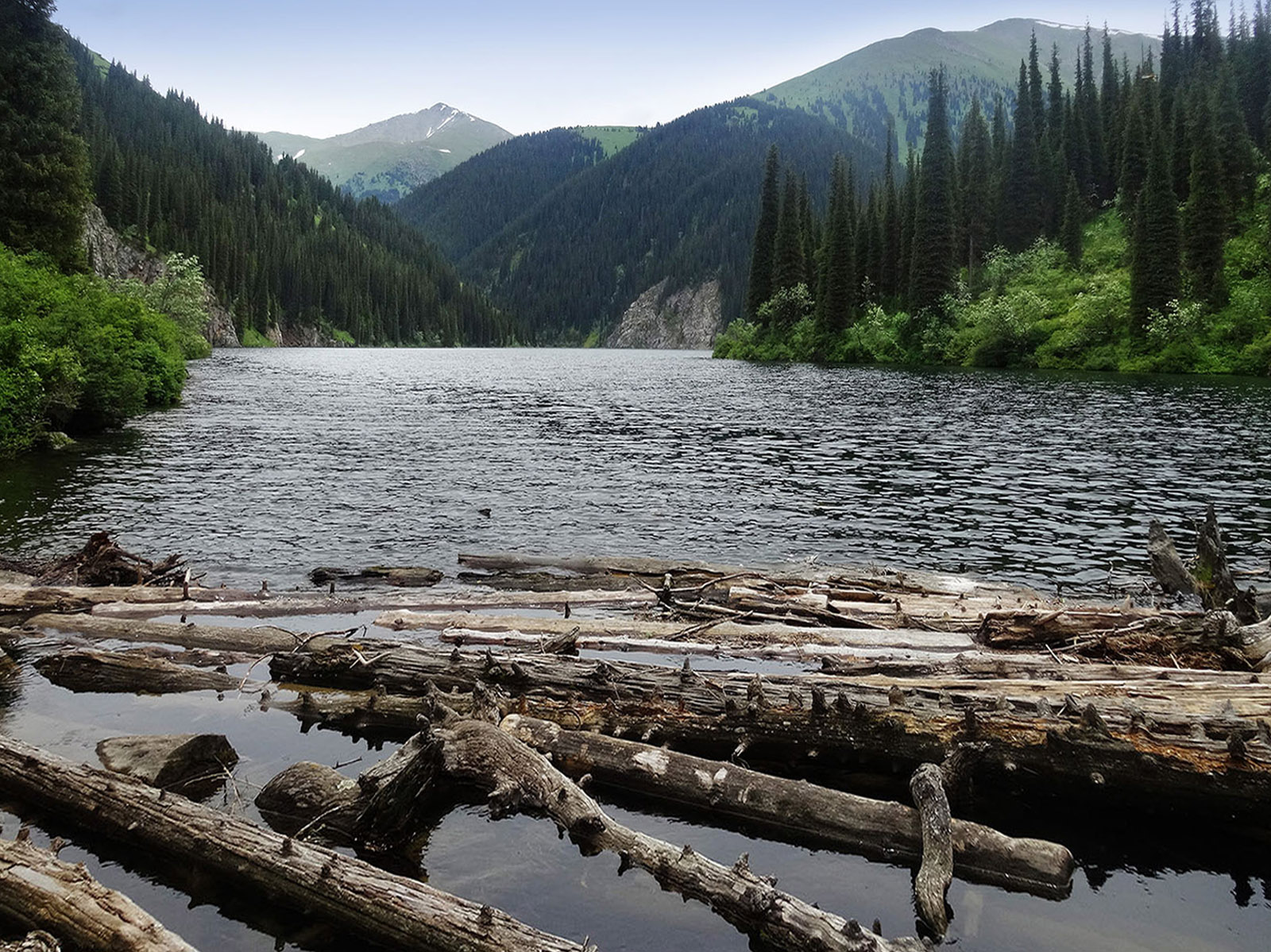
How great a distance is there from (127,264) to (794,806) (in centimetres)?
16609

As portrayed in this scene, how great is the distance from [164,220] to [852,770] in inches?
7767

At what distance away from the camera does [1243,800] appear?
738cm

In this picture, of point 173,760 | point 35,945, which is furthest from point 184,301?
point 35,945

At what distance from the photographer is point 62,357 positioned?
30750 millimetres

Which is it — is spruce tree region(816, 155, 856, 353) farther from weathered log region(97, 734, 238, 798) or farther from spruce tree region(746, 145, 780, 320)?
weathered log region(97, 734, 238, 798)

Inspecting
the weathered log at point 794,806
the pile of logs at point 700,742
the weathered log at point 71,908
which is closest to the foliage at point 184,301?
the pile of logs at point 700,742

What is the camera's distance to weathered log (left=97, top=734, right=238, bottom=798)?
27.0 feet

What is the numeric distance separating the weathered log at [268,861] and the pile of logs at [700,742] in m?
0.02

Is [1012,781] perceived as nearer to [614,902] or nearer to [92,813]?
[614,902]

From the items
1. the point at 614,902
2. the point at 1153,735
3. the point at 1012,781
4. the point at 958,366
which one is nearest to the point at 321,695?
the point at 614,902

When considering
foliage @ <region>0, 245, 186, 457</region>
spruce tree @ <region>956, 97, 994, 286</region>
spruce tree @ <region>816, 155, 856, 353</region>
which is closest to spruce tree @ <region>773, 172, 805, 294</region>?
spruce tree @ <region>816, 155, 856, 353</region>

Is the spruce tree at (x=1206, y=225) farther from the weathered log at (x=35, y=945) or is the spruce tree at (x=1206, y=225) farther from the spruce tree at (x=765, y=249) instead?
the weathered log at (x=35, y=945)

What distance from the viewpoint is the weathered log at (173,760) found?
8.23 m

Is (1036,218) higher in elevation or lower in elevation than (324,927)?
higher
